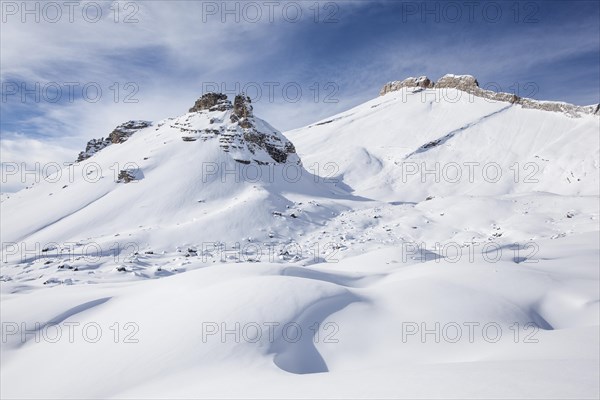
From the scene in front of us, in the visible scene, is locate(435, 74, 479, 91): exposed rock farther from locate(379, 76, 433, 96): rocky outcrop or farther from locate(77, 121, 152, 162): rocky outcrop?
locate(77, 121, 152, 162): rocky outcrop

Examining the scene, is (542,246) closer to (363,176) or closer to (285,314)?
(285,314)

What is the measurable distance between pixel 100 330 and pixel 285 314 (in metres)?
4.25

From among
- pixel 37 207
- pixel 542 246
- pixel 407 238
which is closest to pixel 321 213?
pixel 407 238

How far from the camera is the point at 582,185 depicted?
119ft

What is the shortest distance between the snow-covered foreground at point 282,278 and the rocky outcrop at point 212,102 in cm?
56

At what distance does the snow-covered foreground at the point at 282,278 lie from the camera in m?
5.04

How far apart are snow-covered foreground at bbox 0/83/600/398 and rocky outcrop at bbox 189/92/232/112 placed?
56 centimetres

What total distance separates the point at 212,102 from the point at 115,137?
2226cm

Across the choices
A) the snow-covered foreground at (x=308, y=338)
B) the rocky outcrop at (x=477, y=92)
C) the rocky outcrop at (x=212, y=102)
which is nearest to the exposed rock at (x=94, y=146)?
the rocky outcrop at (x=212, y=102)

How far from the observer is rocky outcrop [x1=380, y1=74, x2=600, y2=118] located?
57578mm

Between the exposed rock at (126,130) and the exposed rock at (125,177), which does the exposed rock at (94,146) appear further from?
the exposed rock at (125,177)

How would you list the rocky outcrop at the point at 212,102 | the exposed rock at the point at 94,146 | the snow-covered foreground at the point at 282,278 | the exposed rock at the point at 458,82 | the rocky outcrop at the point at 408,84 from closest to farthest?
1. the snow-covered foreground at the point at 282,278
2. the rocky outcrop at the point at 212,102
3. the exposed rock at the point at 94,146
4. the exposed rock at the point at 458,82
5. the rocky outcrop at the point at 408,84

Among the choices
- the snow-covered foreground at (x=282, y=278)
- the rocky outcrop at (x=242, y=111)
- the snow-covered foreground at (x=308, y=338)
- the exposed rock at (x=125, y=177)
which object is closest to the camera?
the snow-covered foreground at (x=308, y=338)

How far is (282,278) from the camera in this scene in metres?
7.65
